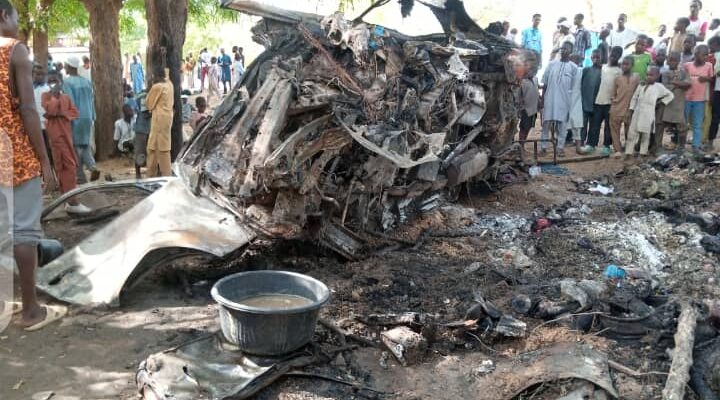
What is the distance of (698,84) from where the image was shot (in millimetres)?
11000

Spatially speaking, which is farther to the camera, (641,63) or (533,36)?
(533,36)

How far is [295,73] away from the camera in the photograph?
573cm

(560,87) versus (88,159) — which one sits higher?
(560,87)

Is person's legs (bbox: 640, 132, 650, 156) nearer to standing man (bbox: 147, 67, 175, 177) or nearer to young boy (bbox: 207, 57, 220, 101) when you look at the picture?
standing man (bbox: 147, 67, 175, 177)

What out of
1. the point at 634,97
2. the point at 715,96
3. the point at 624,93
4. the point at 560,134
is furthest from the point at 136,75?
the point at 715,96

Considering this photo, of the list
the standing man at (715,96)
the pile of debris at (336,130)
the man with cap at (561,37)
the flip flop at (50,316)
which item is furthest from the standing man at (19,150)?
the man with cap at (561,37)

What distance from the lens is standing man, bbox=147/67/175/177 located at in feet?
28.8

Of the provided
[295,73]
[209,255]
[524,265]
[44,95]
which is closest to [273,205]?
[209,255]

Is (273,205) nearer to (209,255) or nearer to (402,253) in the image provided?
(209,255)

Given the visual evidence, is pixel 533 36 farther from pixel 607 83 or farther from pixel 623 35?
pixel 607 83

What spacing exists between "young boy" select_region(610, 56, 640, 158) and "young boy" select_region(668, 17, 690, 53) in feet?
6.01

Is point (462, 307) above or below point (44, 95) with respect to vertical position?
below

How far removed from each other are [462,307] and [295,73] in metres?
2.58

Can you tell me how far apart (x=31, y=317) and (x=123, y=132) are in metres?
7.11
